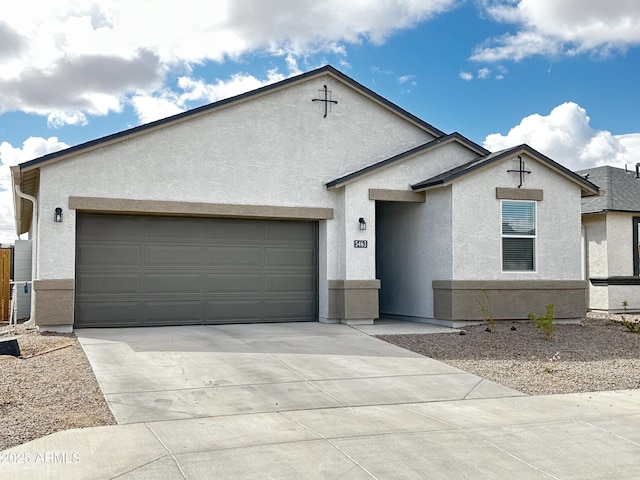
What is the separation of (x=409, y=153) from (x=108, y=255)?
7.01 meters

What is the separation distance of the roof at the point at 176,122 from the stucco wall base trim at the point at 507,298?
440cm

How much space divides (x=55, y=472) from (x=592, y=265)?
1802cm

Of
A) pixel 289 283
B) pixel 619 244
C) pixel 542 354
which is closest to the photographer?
pixel 542 354

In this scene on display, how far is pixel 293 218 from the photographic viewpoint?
15625 millimetres

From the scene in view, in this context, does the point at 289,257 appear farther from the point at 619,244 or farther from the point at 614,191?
the point at 614,191

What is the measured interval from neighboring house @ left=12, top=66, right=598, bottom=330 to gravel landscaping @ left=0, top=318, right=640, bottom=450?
4.76ft

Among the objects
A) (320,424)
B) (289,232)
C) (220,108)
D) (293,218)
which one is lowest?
(320,424)

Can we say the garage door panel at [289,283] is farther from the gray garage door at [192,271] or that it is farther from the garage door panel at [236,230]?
the garage door panel at [236,230]

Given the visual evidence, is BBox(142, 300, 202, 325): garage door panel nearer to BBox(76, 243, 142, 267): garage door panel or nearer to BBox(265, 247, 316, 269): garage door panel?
BBox(76, 243, 142, 267): garage door panel

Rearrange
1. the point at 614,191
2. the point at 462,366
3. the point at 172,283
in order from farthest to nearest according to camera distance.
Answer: the point at 614,191 < the point at 172,283 < the point at 462,366

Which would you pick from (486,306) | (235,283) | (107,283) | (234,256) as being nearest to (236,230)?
(234,256)

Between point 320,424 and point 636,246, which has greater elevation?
point 636,246

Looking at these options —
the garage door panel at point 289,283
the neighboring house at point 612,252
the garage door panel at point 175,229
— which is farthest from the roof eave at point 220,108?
the neighboring house at point 612,252

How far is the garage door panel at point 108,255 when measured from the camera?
46.3 feet
